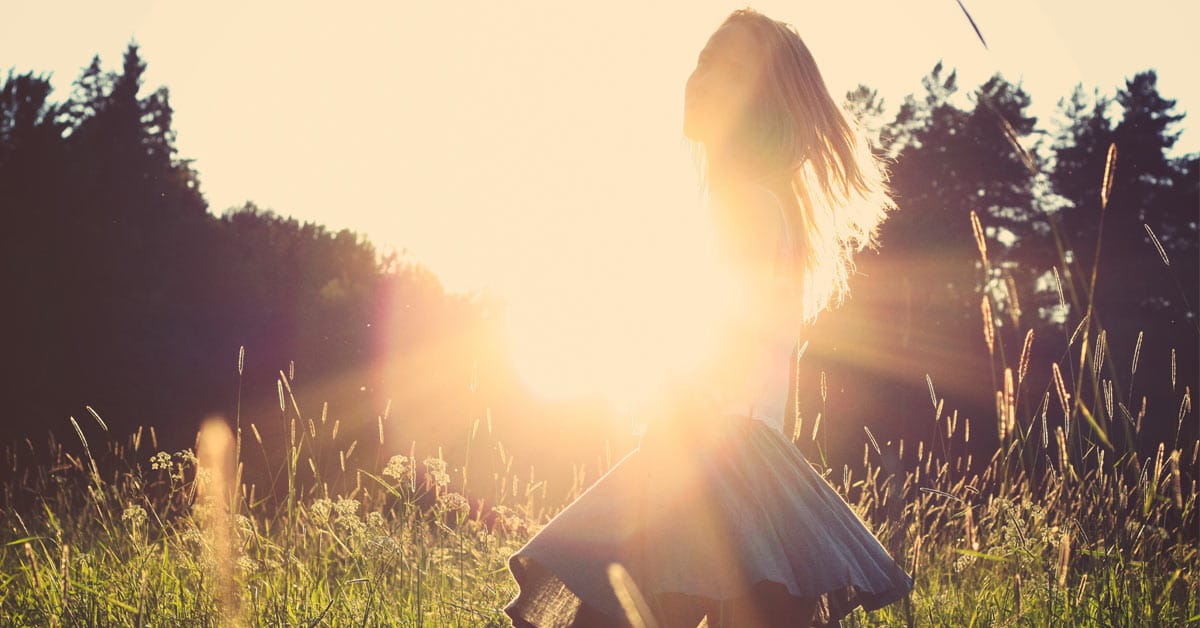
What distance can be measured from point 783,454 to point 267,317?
25819mm

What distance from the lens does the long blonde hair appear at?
2086 millimetres

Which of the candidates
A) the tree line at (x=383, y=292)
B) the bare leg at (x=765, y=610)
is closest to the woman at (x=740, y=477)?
the bare leg at (x=765, y=610)

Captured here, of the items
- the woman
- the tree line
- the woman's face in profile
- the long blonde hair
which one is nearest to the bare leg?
the woman

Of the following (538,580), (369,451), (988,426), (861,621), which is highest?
(538,580)

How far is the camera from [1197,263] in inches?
→ 1124

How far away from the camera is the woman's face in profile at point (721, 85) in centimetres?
210

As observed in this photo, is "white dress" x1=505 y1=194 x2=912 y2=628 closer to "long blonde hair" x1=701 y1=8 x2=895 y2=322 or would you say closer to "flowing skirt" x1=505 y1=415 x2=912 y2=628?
"flowing skirt" x1=505 y1=415 x2=912 y2=628

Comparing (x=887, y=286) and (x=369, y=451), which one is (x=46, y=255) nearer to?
(x=369, y=451)

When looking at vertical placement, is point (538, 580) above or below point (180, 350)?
above

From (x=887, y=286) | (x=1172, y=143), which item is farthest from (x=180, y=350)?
(x=1172, y=143)

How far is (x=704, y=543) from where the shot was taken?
170 cm

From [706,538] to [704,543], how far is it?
1 cm

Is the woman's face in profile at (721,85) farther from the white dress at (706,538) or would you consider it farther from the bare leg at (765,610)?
the bare leg at (765,610)

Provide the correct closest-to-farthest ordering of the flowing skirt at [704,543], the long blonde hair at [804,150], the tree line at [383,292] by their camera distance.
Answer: the flowing skirt at [704,543]
the long blonde hair at [804,150]
the tree line at [383,292]
